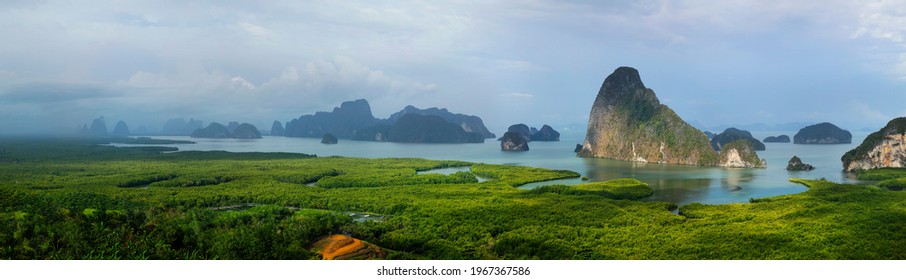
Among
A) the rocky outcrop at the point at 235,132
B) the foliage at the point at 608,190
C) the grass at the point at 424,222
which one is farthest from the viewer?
the rocky outcrop at the point at 235,132

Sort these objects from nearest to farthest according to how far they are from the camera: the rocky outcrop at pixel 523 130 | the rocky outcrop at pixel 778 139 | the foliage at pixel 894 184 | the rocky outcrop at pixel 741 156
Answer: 1. the foliage at pixel 894 184
2. the rocky outcrop at pixel 741 156
3. the rocky outcrop at pixel 778 139
4. the rocky outcrop at pixel 523 130

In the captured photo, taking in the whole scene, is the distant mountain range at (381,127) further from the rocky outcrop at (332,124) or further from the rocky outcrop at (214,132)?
the rocky outcrop at (214,132)

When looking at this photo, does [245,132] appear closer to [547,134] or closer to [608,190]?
[547,134]

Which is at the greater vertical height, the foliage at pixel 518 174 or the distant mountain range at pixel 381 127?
the distant mountain range at pixel 381 127

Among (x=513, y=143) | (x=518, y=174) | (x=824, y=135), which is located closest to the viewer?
(x=518, y=174)

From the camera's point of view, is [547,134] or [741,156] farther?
[547,134]

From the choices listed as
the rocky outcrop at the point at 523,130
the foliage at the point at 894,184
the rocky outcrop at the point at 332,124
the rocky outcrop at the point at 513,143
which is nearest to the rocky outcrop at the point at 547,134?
the rocky outcrop at the point at 523,130

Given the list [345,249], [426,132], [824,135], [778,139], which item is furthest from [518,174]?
[426,132]
